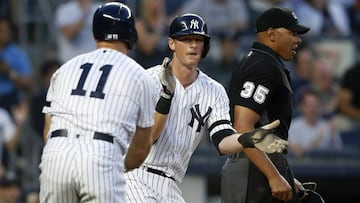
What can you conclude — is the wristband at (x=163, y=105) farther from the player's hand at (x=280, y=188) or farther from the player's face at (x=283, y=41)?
the player's face at (x=283, y=41)

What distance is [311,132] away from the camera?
499 inches

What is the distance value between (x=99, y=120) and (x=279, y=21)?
2075 mm

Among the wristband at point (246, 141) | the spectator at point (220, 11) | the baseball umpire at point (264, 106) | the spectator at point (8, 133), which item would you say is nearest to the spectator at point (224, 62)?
the spectator at point (220, 11)

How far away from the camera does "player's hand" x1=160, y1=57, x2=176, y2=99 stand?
21.6 feet

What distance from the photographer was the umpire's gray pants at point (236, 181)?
7.02m

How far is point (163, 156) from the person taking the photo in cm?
676

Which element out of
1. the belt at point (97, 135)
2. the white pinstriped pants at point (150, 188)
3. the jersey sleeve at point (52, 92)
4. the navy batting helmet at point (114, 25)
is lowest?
the white pinstriped pants at point (150, 188)

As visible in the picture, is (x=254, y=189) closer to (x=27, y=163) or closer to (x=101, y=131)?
(x=101, y=131)

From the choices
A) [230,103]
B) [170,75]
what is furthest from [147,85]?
[230,103]

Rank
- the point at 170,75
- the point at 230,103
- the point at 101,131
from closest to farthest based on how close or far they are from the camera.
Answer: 1. the point at 101,131
2. the point at 170,75
3. the point at 230,103

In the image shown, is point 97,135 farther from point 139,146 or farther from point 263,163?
point 263,163

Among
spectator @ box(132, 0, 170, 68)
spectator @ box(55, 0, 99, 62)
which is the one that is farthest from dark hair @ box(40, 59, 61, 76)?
spectator @ box(132, 0, 170, 68)

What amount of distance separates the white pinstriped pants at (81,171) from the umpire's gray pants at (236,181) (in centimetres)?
175

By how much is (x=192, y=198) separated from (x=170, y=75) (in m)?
6.37
